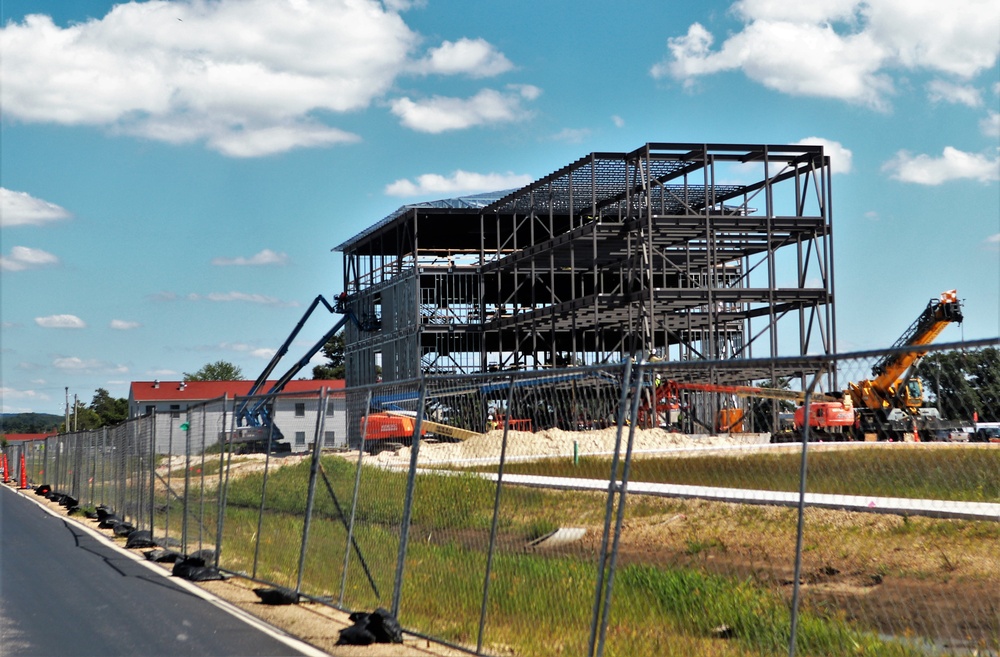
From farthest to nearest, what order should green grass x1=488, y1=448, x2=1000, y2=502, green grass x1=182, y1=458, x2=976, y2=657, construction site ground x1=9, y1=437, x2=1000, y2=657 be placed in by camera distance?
green grass x1=182, y1=458, x2=976, y2=657, construction site ground x1=9, y1=437, x2=1000, y2=657, green grass x1=488, y1=448, x2=1000, y2=502

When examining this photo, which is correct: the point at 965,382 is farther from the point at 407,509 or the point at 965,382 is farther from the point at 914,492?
the point at 407,509

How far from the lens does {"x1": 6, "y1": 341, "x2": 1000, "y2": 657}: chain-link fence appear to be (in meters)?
6.83

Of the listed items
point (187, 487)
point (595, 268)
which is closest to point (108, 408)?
point (595, 268)

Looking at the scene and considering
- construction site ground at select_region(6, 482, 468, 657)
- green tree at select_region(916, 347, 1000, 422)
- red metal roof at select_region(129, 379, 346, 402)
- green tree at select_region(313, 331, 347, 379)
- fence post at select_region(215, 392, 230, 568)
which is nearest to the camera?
green tree at select_region(916, 347, 1000, 422)

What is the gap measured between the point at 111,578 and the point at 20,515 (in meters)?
13.7

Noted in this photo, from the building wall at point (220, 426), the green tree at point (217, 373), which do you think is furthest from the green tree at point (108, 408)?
the building wall at point (220, 426)

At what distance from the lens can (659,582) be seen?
33.1 feet

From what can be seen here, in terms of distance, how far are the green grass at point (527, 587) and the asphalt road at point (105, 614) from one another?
142 centimetres

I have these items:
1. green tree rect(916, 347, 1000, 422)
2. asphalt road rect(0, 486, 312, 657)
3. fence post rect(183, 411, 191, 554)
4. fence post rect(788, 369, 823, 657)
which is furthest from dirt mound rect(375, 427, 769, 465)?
fence post rect(183, 411, 191, 554)

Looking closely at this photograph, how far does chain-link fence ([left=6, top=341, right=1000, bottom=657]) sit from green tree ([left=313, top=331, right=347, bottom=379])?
124477 mm

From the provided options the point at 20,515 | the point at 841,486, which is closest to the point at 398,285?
the point at 20,515

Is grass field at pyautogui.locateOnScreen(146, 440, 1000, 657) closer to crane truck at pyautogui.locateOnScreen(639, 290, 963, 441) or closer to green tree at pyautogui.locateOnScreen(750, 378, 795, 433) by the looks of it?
crane truck at pyautogui.locateOnScreen(639, 290, 963, 441)

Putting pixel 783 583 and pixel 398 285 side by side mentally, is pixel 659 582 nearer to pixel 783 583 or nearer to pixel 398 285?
pixel 783 583

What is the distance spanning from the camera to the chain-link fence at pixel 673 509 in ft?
22.4
